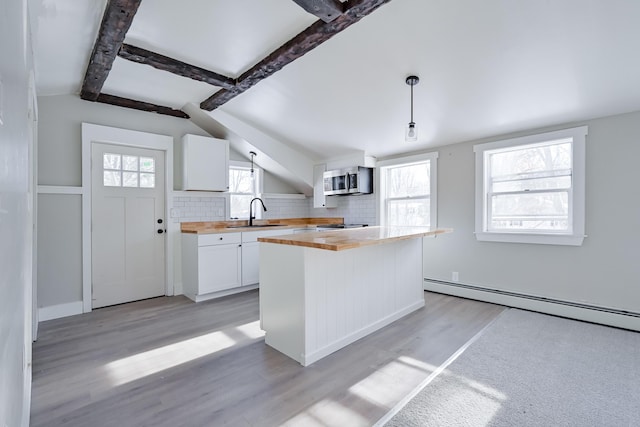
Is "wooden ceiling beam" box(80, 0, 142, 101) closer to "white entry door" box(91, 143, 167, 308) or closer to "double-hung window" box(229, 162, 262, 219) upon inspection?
"white entry door" box(91, 143, 167, 308)

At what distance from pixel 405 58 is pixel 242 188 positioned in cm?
325

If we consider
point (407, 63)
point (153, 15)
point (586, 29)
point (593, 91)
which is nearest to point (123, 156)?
point (153, 15)

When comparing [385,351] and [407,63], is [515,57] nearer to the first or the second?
[407,63]

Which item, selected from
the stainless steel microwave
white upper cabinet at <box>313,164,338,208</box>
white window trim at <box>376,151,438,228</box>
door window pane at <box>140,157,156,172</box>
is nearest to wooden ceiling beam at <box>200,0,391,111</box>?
door window pane at <box>140,157,156,172</box>

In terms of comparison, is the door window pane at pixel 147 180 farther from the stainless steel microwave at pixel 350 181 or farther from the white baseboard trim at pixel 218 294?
the stainless steel microwave at pixel 350 181

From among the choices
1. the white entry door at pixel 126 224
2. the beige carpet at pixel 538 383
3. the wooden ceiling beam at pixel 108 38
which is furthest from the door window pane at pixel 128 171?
the beige carpet at pixel 538 383

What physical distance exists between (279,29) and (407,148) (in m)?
2.56

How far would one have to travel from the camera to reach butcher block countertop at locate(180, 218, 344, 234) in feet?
13.4

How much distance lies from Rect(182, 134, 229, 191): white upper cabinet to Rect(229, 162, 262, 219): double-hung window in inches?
15.5

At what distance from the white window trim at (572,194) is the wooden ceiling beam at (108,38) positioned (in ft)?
12.4

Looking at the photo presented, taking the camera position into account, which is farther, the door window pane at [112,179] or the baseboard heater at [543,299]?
the door window pane at [112,179]

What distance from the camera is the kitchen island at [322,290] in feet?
7.60

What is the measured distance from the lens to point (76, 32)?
94.0 inches

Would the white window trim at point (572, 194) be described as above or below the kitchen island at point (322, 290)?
above
